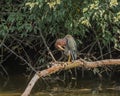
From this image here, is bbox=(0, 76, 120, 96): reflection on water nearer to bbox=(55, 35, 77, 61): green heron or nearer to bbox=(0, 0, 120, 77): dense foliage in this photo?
bbox=(0, 0, 120, 77): dense foliage

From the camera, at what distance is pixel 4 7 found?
9.91 metres

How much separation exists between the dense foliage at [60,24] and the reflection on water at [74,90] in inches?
24.7

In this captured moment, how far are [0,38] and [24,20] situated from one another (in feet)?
2.54

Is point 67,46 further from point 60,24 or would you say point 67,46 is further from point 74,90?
point 74,90

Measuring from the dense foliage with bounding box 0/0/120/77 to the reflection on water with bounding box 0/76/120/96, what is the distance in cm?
63

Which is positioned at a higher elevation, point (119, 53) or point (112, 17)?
point (112, 17)

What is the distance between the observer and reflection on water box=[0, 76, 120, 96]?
9250 mm

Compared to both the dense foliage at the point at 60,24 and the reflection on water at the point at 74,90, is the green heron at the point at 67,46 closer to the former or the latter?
the dense foliage at the point at 60,24

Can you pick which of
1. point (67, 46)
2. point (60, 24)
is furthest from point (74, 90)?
point (67, 46)

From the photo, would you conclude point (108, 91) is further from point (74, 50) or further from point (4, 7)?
point (4, 7)

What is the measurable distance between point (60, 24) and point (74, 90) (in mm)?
Result: 1435

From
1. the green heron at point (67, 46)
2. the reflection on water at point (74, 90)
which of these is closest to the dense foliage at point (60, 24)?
the reflection on water at point (74, 90)

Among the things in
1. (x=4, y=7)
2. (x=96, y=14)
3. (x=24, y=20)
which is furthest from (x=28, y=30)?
(x=96, y=14)

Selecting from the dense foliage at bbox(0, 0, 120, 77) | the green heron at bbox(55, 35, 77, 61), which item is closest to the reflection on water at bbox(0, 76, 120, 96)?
the dense foliage at bbox(0, 0, 120, 77)
